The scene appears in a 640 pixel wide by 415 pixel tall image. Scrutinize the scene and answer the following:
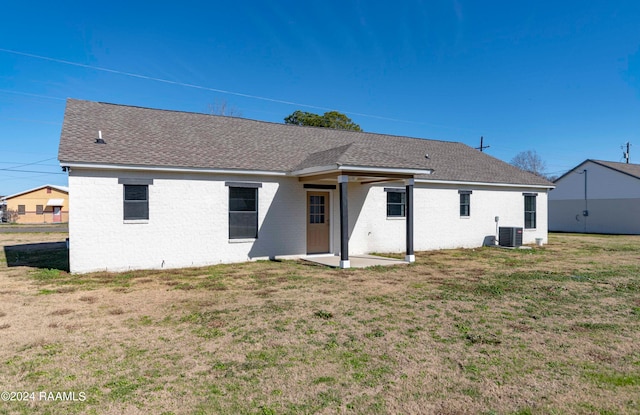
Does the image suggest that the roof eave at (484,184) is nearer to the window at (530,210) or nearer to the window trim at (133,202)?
the window at (530,210)

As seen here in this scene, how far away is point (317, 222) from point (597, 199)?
80.6ft

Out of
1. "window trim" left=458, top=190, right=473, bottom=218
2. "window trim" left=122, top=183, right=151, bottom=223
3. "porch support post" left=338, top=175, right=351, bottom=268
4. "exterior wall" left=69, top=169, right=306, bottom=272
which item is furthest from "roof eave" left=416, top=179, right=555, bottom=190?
"window trim" left=122, top=183, right=151, bottom=223

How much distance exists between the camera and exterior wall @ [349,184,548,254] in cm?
1451

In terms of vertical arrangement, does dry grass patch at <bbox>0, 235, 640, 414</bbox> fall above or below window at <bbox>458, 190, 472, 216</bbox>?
below

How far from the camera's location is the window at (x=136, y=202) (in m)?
10.9

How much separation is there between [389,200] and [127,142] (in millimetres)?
9066

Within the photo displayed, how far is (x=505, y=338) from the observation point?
17.1 ft

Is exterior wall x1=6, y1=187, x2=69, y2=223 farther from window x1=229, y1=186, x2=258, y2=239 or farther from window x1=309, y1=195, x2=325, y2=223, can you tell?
window x1=309, y1=195, x2=325, y2=223

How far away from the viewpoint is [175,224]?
11398 millimetres

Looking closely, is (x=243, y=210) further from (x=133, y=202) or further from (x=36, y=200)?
(x=36, y=200)

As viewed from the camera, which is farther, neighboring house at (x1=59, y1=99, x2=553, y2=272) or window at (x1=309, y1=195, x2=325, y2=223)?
window at (x1=309, y1=195, x2=325, y2=223)

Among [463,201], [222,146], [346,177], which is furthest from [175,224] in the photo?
[463,201]

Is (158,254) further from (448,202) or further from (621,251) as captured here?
(621,251)

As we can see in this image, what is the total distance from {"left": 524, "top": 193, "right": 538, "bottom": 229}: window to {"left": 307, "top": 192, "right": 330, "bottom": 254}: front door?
1055 centimetres
